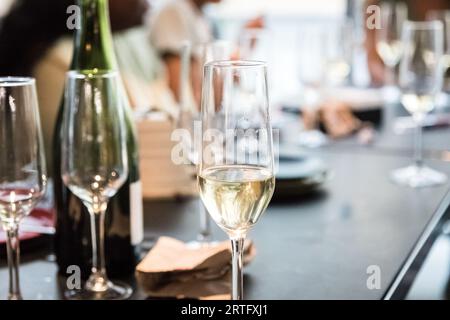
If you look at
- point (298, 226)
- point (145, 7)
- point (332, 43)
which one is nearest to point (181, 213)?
point (298, 226)

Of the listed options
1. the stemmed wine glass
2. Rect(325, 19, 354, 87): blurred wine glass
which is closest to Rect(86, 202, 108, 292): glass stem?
Rect(325, 19, 354, 87): blurred wine glass

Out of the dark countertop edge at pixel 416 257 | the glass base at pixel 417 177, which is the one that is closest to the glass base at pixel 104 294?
the dark countertop edge at pixel 416 257

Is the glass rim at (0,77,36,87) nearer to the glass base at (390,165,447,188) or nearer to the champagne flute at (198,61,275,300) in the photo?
the champagne flute at (198,61,275,300)

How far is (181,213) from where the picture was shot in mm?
1214

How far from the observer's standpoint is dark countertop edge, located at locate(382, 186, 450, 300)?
2.96ft

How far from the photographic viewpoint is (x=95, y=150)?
90 centimetres

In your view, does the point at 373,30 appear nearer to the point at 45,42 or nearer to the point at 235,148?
the point at 45,42

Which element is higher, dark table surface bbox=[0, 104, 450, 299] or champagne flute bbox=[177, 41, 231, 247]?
champagne flute bbox=[177, 41, 231, 247]

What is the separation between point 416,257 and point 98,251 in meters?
0.41

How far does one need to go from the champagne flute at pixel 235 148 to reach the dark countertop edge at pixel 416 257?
0.24 m

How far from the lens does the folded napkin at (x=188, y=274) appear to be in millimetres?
885

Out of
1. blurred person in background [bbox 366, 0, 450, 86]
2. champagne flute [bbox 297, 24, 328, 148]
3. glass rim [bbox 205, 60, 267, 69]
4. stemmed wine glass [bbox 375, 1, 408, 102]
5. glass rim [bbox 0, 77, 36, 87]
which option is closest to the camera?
glass rim [bbox 205, 60, 267, 69]
